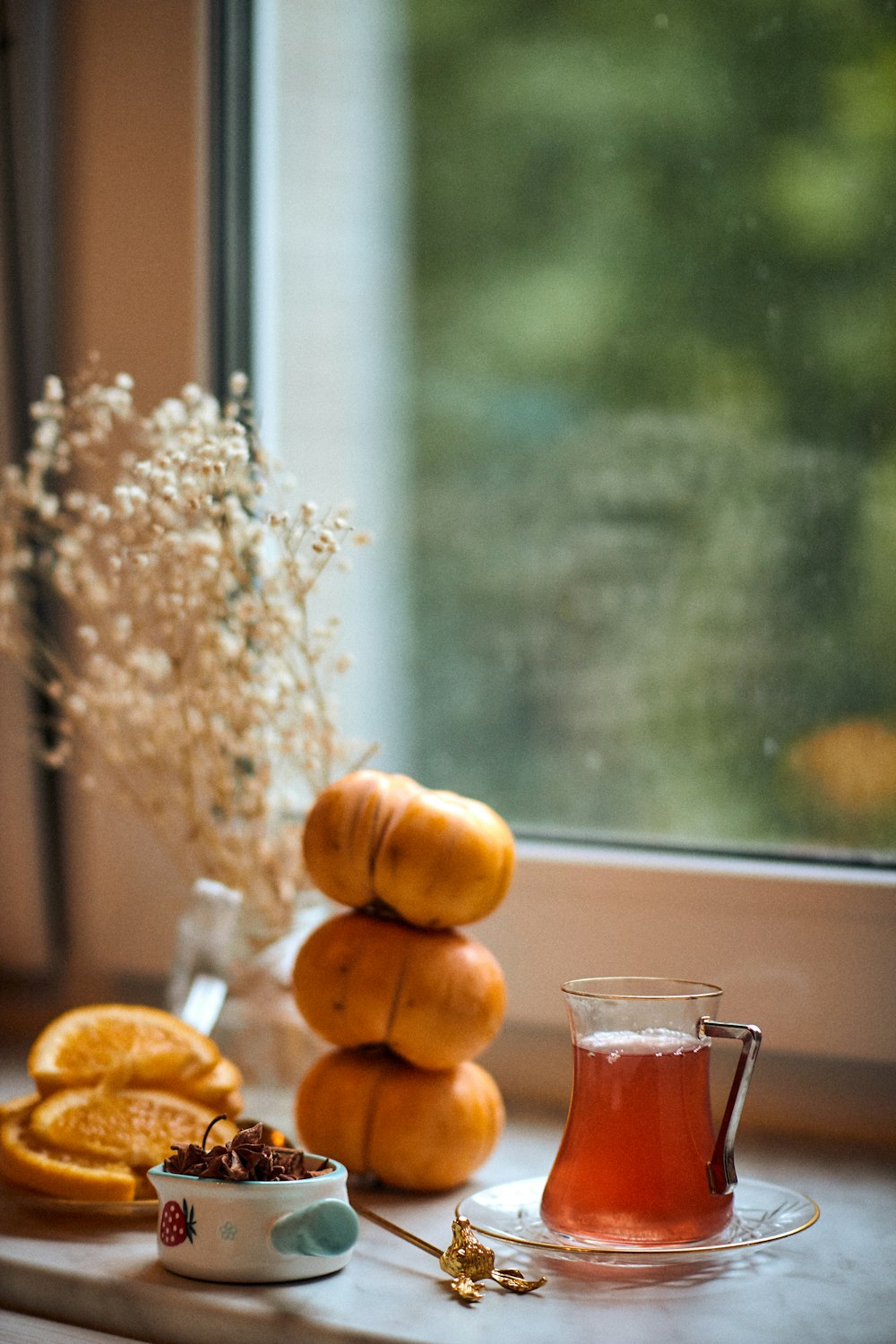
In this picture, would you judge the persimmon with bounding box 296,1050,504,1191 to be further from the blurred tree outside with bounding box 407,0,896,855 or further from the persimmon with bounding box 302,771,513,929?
the blurred tree outside with bounding box 407,0,896,855

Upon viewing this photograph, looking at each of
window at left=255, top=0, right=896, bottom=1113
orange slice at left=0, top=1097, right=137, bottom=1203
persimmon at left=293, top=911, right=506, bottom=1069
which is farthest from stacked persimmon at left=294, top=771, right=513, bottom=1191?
window at left=255, top=0, right=896, bottom=1113

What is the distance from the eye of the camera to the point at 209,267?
3.44 ft

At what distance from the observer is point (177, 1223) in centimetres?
59

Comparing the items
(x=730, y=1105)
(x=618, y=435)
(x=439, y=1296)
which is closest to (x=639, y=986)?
(x=730, y=1105)

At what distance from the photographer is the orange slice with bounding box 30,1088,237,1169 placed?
0.69 m

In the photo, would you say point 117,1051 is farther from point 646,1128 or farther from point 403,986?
point 646,1128

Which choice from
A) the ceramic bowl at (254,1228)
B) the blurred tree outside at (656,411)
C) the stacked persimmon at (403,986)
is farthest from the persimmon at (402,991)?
the blurred tree outside at (656,411)

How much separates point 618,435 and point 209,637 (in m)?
0.34

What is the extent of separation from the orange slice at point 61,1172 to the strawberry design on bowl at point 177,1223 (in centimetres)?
8

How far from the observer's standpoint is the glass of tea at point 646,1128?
604 millimetres

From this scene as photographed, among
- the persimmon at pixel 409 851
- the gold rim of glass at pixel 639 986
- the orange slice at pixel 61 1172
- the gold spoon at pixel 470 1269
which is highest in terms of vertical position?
A: the persimmon at pixel 409 851

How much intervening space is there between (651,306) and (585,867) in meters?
0.41

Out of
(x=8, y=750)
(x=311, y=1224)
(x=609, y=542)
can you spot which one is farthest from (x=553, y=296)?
(x=311, y=1224)

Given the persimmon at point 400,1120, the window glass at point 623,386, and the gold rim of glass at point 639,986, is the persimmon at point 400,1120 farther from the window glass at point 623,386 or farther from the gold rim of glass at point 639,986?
the window glass at point 623,386
